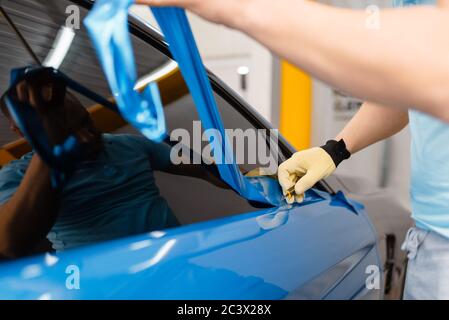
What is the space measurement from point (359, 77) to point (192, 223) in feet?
1.38

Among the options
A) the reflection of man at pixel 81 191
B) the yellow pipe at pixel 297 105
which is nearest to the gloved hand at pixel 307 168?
the reflection of man at pixel 81 191

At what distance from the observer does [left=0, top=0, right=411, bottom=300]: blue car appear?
594 mm

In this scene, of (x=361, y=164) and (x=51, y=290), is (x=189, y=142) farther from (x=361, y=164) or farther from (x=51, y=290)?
(x=361, y=164)

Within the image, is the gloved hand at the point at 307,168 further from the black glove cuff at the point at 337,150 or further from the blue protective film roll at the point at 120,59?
the blue protective film roll at the point at 120,59

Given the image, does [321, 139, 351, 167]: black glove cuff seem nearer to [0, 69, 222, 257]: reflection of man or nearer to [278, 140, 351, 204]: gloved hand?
[278, 140, 351, 204]: gloved hand

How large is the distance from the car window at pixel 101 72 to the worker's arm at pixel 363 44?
27cm

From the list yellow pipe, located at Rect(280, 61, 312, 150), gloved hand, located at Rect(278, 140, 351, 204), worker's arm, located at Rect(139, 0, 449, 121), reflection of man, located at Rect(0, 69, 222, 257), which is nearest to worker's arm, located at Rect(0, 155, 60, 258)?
reflection of man, located at Rect(0, 69, 222, 257)

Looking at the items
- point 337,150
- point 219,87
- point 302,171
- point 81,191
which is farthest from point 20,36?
point 337,150

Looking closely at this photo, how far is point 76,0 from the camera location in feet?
2.39

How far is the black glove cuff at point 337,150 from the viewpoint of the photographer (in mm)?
1154

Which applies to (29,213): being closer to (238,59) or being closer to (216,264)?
(216,264)

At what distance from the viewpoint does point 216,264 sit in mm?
717

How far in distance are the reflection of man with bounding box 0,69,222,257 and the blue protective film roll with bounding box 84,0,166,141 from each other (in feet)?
0.40

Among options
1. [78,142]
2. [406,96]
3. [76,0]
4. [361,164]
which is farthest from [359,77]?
[361,164]
